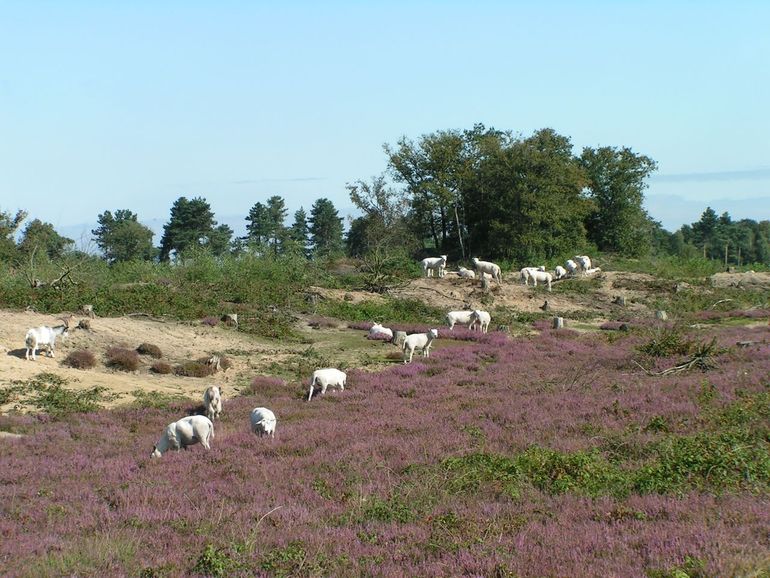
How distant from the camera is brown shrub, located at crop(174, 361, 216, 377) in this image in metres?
24.1

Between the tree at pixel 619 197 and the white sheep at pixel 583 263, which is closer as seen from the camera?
the white sheep at pixel 583 263

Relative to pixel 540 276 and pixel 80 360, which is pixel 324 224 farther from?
pixel 80 360

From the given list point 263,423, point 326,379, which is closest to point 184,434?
point 263,423

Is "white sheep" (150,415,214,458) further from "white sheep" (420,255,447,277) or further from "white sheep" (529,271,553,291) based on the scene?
"white sheep" (529,271,553,291)

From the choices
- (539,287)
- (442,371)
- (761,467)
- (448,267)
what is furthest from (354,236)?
(761,467)

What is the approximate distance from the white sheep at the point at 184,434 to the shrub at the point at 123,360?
30.1 ft

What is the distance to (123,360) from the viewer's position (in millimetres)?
24000

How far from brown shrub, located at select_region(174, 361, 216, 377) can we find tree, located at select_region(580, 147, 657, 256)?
161ft

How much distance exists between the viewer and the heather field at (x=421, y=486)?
26.3 ft

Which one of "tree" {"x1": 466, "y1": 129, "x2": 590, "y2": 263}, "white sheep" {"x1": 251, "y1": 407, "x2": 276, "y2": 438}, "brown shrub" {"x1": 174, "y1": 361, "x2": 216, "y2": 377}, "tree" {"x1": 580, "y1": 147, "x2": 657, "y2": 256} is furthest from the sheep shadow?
"tree" {"x1": 580, "y1": 147, "x2": 657, "y2": 256}

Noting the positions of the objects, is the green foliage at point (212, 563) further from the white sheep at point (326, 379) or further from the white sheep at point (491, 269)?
the white sheep at point (491, 269)

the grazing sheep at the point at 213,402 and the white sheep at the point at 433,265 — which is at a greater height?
the white sheep at the point at 433,265

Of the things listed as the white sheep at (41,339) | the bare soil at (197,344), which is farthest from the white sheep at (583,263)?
the white sheep at (41,339)

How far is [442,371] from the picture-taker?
81.1 feet
